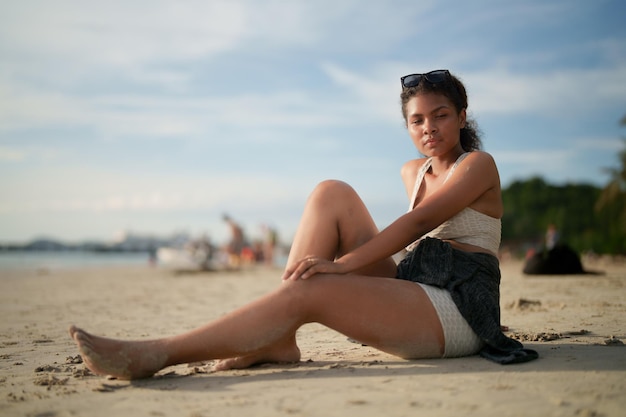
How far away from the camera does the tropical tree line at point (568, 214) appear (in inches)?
896

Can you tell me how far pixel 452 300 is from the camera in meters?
2.93

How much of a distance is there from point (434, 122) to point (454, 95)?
0.21 m

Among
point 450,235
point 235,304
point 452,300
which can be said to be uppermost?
point 450,235

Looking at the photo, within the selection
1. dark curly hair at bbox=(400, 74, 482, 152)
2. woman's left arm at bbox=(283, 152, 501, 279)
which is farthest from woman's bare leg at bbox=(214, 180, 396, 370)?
dark curly hair at bbox=(400, 74, 482, 152)

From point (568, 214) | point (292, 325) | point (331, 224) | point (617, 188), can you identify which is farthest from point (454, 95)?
point (568, 214)

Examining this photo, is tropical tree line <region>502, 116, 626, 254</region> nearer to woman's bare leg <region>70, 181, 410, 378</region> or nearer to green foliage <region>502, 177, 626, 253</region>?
green foliage <region>502, 177, 626, 253</region>

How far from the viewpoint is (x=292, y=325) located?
2799 millimetres

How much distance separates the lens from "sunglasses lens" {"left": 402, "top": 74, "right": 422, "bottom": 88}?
3373mm

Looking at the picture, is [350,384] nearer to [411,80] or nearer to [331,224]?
[331,224]

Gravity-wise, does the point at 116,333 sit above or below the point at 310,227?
below

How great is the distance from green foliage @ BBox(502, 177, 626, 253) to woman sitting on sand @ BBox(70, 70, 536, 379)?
1047 inches

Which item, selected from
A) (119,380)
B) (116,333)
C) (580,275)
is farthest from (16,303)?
(580,275)

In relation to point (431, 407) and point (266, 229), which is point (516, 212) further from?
point (431, 407)

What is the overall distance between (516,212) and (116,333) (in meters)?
51.9
